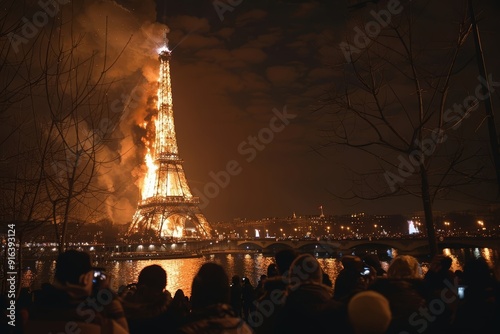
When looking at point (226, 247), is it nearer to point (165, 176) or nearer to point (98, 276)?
point (165, 176)

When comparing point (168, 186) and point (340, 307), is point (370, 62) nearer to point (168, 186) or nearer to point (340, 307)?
point (340, 307)

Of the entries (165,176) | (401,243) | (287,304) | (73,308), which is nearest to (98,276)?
(73,308)

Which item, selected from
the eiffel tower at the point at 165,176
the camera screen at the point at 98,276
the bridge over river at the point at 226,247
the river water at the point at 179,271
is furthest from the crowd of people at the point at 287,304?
the eiffel tower at the point at 165,176

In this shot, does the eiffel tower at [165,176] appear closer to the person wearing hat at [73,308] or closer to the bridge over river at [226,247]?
the bridge over river at [226,247]

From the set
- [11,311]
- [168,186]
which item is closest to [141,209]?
[168,186]

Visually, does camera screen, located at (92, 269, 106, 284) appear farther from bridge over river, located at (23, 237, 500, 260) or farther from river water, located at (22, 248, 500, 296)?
bridge over river, located at (23, 237, 500, 260)

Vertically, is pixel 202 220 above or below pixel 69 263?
above

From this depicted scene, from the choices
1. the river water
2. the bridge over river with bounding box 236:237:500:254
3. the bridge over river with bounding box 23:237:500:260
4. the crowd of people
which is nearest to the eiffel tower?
the bridge over river with bounding box 23:237:500:260

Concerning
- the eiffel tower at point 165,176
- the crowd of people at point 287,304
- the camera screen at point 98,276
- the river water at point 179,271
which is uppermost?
the eiffel tower at point 165,176
